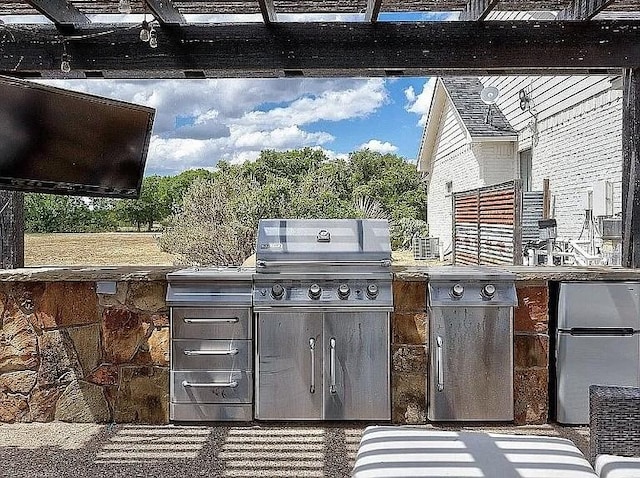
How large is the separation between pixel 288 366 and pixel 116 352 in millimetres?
976

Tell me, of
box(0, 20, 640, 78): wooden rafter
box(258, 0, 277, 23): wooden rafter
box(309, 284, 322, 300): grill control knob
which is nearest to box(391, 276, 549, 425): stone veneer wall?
box(309, 284, 322, 300): grill control knob

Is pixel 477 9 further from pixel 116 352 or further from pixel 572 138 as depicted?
pixel 572 138

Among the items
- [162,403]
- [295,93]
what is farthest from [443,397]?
[295,93]

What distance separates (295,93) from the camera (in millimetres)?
14773

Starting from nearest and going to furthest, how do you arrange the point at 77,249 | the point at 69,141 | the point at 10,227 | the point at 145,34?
the point at 145,34 < the point at 69,141 < the point at 10,227 < the point at 77,249

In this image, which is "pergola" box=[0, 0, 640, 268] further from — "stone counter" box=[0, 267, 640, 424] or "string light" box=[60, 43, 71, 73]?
"stone counter" box=[0, 267, 640, 424]

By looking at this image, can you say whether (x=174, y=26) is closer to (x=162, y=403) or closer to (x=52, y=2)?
(x=52, y=2)

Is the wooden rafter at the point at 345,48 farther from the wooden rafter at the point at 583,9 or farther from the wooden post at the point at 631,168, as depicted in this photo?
the wooden post at the point at 631,168

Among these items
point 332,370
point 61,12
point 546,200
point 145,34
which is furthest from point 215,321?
point 546,200

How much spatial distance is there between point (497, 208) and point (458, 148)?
268 cm

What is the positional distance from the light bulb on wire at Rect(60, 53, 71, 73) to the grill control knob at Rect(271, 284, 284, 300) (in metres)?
1.63

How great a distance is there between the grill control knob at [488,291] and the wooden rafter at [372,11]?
1.58 metres

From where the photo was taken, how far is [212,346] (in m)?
3.98

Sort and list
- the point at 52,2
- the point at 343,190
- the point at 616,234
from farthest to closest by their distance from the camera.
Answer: the point at 343,190 → the point at 616,234 → the point at 52,2
